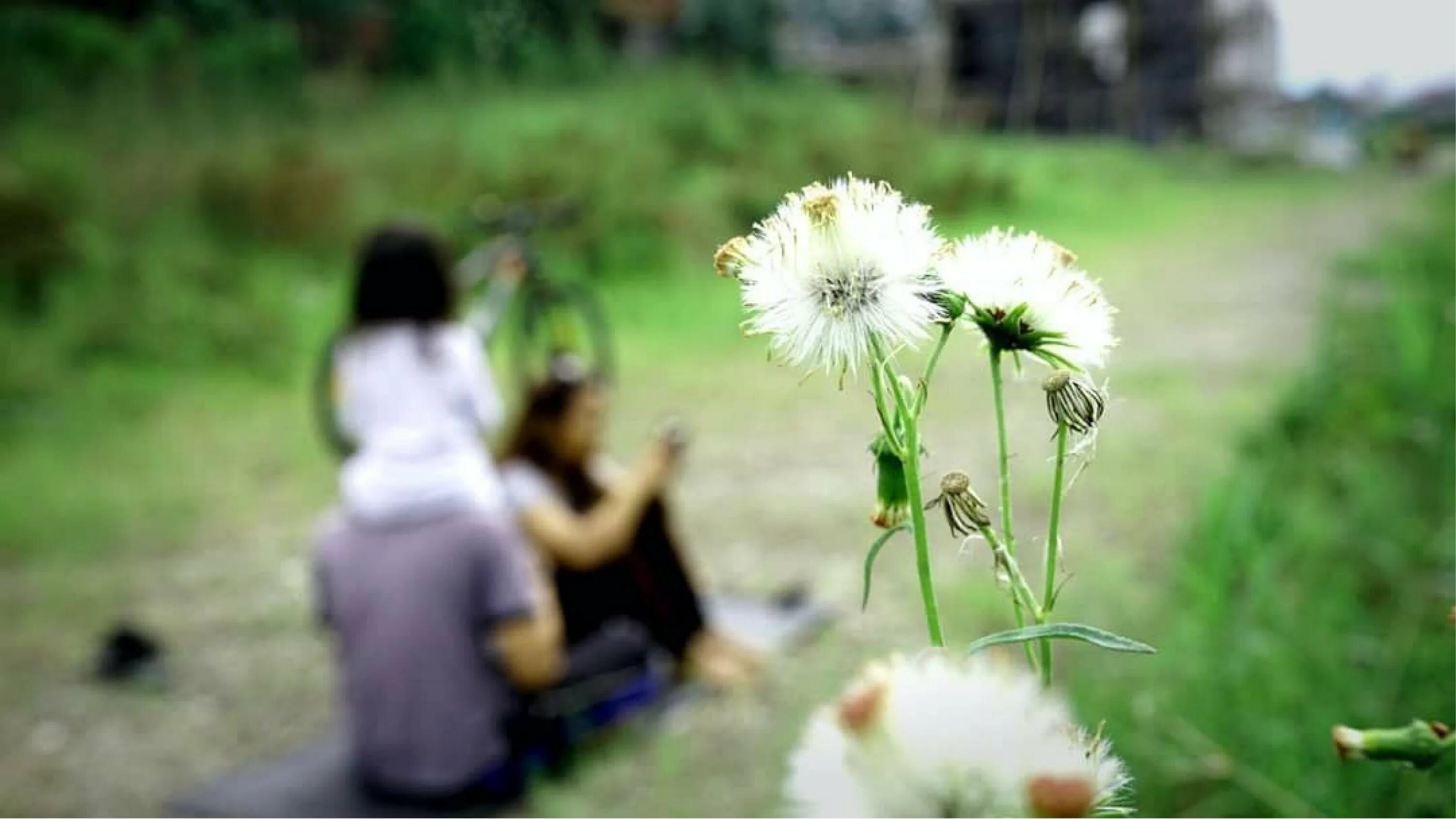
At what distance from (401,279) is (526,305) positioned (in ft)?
6.47

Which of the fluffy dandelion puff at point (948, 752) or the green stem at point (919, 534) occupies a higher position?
the green stem at point (919, 534)

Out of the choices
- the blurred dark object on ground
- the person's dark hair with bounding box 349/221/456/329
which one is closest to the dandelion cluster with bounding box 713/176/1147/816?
the person's dark hair with bounding box 349/221/456/329

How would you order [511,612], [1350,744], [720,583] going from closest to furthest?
[1350,744], [511,612], [720,583]

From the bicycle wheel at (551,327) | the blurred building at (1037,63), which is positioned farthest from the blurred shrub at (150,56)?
the bicycle wheel at (551,327)

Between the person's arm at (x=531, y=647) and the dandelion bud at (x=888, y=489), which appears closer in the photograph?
the dandelion bud at (x=888, y=489)

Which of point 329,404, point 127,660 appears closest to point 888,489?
point 127,660

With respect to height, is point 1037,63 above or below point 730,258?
above

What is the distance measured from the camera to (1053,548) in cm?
20

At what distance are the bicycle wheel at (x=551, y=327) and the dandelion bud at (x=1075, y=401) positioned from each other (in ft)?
13.4

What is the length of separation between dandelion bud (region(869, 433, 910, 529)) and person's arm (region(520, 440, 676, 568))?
2255mm

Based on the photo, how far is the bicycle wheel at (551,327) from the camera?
4359 mm

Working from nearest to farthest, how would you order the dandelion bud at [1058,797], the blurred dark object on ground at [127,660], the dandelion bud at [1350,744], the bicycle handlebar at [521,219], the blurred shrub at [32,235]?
1. the dandelion bud at [1058,797]
2. the dandelion bud at [1350,744]
3. the blurred dark object on ground at [127,660]
4. the bicycle handlebar at [521,219]
5. the blurred shrub at [32,235]

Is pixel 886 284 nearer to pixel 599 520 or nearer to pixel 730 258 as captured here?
pixel 730 258

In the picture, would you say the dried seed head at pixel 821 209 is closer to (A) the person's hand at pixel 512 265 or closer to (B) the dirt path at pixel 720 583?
(B) the dirt path at pixel 720 583
